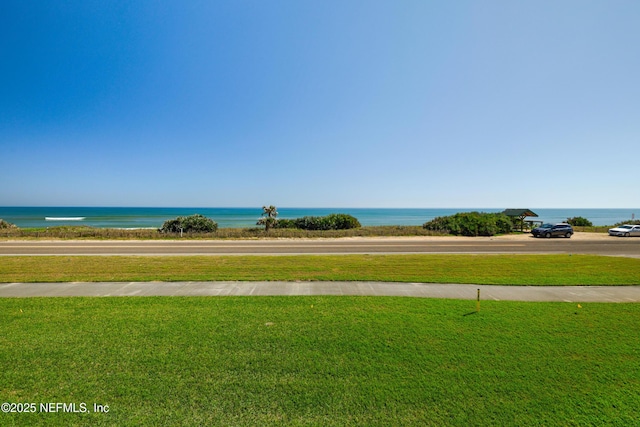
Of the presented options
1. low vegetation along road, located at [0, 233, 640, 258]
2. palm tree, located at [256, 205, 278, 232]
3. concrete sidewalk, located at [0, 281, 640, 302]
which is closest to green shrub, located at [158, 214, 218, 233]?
palm tree, located at [256, 205, 278, 232]

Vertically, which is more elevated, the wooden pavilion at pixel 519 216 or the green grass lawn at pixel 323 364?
the wooden pavilion at pixel 519 216

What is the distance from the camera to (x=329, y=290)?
10.1 meters

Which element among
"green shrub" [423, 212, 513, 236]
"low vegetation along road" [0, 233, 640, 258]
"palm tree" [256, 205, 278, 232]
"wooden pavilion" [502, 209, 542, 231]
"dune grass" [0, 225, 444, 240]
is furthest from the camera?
"wooden pavilion" [502, 209, 542, 231]

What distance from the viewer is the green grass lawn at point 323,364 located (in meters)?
4.06

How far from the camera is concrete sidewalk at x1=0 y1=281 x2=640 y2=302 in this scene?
31.2ft

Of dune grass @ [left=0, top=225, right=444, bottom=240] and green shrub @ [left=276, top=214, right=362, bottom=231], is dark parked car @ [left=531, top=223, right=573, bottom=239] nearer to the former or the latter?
dune grass @ [left=0, top=225, right=444, bottom=240]

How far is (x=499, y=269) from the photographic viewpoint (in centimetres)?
1363

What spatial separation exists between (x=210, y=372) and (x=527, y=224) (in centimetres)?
5156

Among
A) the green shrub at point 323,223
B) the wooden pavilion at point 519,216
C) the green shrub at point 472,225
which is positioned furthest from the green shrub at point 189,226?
the wooden pavilion at point 519,216

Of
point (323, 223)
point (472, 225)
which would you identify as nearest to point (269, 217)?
point (323, 223)

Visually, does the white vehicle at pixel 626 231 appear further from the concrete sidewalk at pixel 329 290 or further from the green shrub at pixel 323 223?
the concrete sidewalk at pixel 329 290

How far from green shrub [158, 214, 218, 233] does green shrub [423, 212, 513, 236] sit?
94.8 ft

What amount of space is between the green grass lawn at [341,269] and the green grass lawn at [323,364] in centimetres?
356

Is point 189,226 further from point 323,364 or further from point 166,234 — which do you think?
point 323,364
